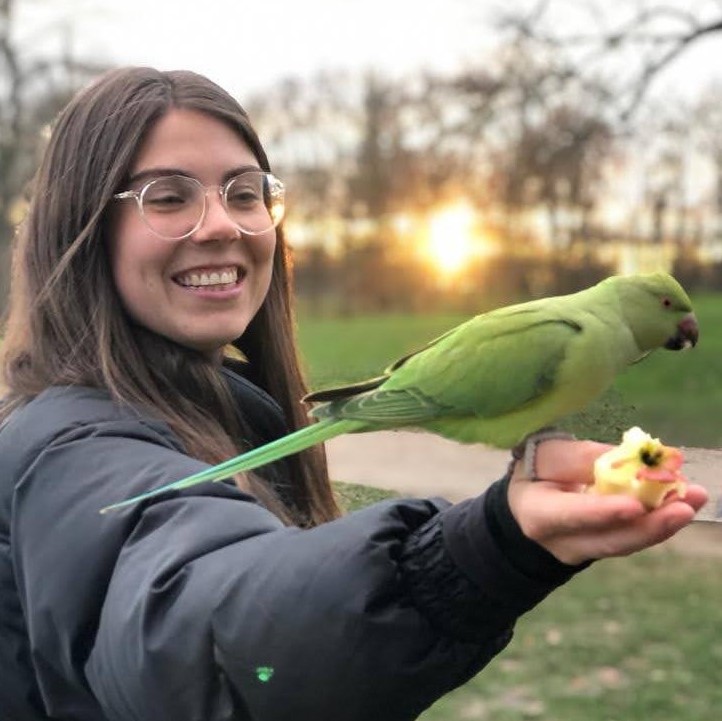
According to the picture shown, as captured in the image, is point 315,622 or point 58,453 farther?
point 58,453

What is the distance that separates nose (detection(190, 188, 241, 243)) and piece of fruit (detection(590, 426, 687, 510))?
2.85 ft

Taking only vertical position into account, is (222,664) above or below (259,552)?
below

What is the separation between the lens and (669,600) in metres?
6.36

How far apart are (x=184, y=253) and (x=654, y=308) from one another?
0.83 m

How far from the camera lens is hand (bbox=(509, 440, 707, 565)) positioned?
1130 millimetres

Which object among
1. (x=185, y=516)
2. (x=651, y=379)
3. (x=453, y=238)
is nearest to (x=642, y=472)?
(x=185, y=516)

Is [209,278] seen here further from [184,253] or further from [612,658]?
[612,658]

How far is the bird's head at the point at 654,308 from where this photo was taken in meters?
1.68

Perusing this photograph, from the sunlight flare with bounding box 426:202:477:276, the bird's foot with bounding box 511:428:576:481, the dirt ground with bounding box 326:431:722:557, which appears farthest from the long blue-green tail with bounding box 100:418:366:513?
the sunlight flare with bounding box 426:202:477:276

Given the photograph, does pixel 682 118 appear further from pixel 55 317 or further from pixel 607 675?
pixel 55 317

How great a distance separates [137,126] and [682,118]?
9.21 meters

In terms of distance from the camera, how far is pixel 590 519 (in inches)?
44.6

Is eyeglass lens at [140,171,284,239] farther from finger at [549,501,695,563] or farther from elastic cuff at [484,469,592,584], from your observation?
finger at [549,501,695,563]

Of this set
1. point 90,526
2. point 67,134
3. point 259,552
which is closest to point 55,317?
point 67,134
